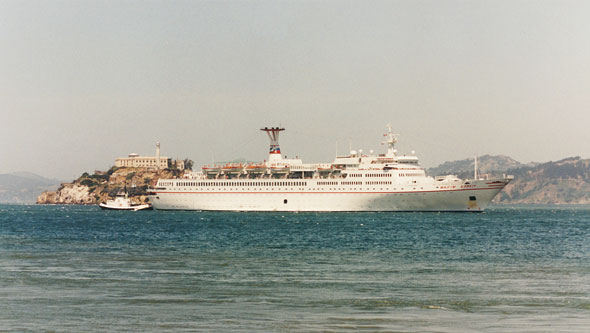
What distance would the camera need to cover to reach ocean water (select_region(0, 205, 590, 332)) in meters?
16.4

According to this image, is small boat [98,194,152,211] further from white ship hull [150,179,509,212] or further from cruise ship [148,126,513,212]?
white ship hull [150,179,509,212]

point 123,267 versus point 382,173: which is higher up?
point 382,173

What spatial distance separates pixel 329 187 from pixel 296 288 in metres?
78.7

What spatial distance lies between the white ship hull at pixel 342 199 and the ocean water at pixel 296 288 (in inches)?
2205

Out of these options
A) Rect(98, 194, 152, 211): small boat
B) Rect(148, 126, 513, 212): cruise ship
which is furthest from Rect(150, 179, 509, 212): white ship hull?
Rect(98, 194, 152, 211): small boat

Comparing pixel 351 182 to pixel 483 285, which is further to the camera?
pixel 351 182

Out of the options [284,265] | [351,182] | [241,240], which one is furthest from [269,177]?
[284,265]

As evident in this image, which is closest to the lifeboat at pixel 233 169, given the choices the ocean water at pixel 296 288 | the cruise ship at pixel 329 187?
the cruise ship at pixel 329 187

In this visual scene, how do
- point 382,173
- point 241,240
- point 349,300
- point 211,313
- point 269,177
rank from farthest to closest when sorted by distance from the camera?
point 269,177, point 382,173, point 241,240, point 349,300, point 211,313

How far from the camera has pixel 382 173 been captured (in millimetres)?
97438

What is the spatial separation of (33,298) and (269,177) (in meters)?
87.1

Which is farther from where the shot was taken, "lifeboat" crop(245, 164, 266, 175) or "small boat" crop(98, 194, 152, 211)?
"small boat" crop(98, 194, 152, 211)

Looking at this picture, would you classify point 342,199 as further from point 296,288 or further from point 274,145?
point 296,288

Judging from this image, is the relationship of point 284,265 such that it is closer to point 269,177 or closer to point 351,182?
point 351,182
